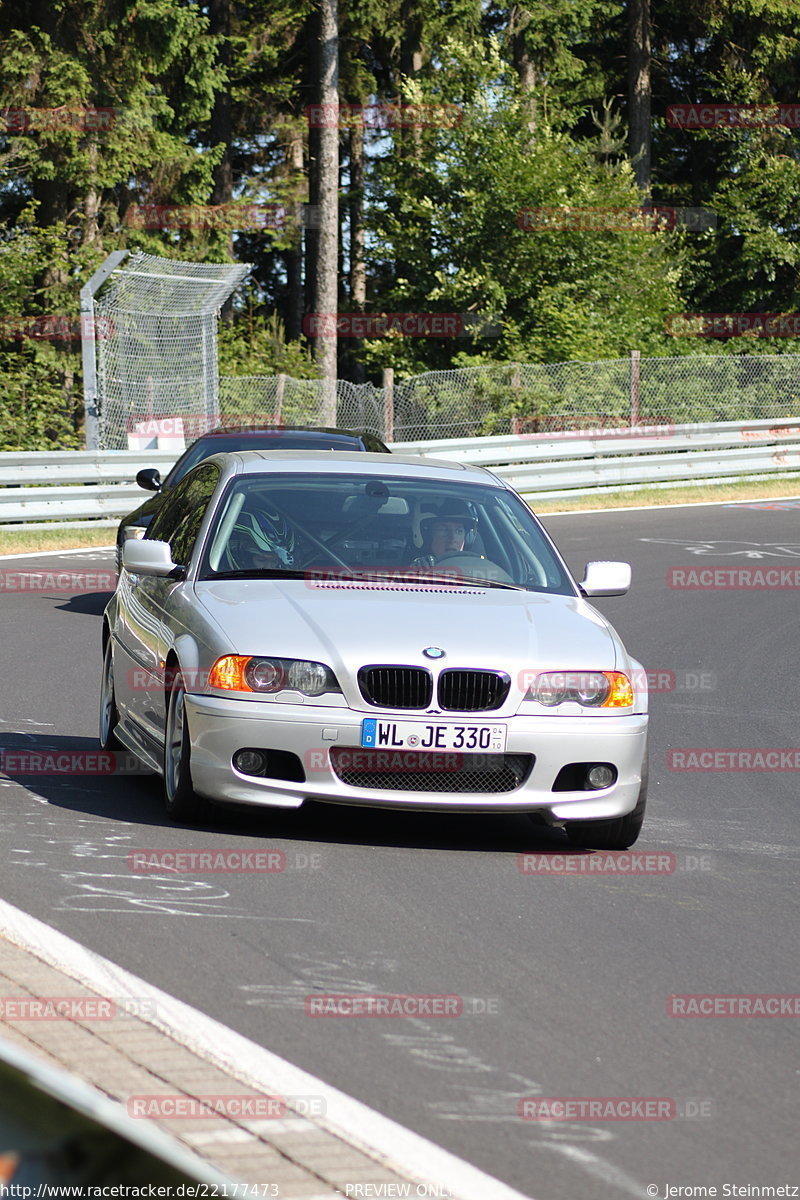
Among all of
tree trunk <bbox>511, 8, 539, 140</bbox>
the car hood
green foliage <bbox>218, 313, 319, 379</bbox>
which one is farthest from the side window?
tree trunk <bbox>511, 8, 539, 140</bbox>

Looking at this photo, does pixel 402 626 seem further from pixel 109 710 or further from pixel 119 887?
pixel 109 710

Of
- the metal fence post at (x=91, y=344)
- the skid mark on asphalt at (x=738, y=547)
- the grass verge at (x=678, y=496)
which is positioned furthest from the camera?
the grass verge at (x=678, y=496)

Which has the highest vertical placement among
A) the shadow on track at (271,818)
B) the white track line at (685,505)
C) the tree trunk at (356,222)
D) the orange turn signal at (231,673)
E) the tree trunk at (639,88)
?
the tree trunk at (639,88)

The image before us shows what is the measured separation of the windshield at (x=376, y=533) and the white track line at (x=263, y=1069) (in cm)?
263

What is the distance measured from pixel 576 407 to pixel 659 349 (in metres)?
8.61

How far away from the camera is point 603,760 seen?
23.1 feet

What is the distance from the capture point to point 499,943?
568 centimetres

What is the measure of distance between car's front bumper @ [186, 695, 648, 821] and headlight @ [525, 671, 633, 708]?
0.29 ft

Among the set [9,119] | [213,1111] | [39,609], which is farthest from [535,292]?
[213,1111]

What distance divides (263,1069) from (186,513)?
15.4ft

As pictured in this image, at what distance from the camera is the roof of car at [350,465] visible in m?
8.42

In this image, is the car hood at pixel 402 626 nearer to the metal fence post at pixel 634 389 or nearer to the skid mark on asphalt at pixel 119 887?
the skid mark on asphalt at pixel 119 887

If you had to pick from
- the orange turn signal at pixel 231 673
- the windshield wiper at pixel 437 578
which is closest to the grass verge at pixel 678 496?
the windshield wiper at pixel 437 578

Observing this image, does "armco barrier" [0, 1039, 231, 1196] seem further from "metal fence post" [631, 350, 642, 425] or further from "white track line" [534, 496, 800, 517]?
"metal fence post" [631, 350, 642, 425]
